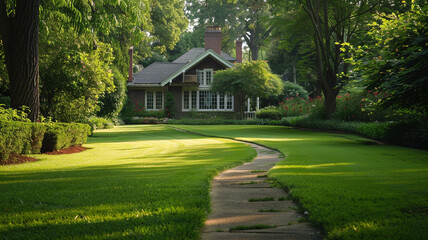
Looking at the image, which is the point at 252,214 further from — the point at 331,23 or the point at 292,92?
the point at 292,92

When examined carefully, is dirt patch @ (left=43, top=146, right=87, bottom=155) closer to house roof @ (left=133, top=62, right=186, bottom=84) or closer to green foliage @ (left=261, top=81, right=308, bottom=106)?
house roof @ (left=133, top=62, right=186, bottom=84)

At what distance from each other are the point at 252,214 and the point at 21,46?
8.74 metres

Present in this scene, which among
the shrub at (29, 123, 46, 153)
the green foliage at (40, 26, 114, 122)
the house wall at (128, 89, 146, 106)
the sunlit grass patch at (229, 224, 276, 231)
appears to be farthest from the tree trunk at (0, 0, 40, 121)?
the house wall at (128, 89, 146, 106)

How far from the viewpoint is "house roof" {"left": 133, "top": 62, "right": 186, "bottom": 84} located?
1517 inches

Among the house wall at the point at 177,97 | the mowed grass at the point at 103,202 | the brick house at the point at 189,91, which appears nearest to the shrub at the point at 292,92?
the brick house at the point at 189,91

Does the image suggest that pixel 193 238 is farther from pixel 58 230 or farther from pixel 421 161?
pixel 421 161

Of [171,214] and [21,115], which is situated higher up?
[21,115]

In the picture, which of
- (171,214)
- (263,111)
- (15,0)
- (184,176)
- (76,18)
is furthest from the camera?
(263,111)

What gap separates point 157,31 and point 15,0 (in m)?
35.7

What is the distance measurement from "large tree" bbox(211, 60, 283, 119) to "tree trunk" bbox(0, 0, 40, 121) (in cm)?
2112

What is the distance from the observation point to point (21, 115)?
10023 mm

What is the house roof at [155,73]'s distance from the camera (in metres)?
38.5

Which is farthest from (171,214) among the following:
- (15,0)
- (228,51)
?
(228,51)

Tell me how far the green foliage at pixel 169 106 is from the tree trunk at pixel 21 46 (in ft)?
86.4
